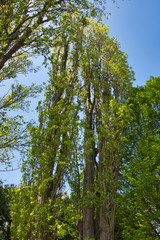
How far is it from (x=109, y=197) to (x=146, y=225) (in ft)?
6.46

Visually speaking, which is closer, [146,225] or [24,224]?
[24,224]

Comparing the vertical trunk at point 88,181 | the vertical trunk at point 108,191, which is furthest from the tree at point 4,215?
the vertical trunk at point 108,191

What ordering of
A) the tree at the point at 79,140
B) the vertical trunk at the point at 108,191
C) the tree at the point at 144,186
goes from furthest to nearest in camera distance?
the tree at the point at 144,186, the vertical trunk at the point at 108,191, the tree at the point at 79,140

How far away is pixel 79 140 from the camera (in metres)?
6.69

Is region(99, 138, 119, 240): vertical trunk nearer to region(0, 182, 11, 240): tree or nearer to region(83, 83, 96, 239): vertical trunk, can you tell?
region(83, 83, 96, 239): vertical trunk

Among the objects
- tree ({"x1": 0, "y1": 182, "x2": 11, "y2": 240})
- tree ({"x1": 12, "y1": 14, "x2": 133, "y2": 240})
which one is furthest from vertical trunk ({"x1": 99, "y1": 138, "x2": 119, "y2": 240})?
tree ({"x1": 0, "y1": 182, "x2": 11, "y2": 240})

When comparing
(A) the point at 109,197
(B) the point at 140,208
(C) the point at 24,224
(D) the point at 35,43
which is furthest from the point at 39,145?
(B) the point at 140,208

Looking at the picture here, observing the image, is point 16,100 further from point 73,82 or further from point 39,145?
point 39,145

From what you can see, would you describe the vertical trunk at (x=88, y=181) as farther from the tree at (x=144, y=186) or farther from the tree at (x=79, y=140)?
the tree at (x=144, y=186)

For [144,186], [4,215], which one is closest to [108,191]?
[144,186]

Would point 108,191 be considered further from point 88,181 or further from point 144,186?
point 144,186

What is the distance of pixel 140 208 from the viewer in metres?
8.40

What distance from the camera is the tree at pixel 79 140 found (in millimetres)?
5652

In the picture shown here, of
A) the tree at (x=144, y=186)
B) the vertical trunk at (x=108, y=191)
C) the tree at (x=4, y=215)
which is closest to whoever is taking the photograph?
the vertical trunk at (x=108, y=191)
